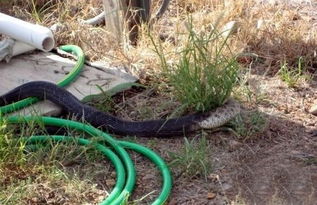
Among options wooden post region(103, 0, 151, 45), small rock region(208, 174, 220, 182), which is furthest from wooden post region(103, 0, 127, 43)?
small rock region(208, 174, 220, 182)

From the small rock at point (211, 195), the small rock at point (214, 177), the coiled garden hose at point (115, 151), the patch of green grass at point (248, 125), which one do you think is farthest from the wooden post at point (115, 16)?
the small rock at point (211, 195)

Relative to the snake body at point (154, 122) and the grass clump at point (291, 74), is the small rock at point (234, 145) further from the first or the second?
the grass clump at point (291, 74)

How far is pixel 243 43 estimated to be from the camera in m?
4.32

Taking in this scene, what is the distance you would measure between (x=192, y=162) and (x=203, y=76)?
0.55 m

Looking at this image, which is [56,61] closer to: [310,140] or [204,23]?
[204,23]

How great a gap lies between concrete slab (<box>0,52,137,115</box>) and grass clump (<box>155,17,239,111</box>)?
55 cm

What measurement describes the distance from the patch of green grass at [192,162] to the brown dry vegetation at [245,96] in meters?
0.02

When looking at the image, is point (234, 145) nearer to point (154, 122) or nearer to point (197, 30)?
point (154, 122)

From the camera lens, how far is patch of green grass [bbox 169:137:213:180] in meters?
3.05

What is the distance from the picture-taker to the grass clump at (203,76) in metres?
3.40

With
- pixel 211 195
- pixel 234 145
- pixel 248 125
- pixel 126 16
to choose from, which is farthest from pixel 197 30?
pixel 211 195

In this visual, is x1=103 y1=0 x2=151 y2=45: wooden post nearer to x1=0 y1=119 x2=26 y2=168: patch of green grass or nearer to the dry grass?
the dry grass

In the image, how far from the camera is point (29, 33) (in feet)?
13.0

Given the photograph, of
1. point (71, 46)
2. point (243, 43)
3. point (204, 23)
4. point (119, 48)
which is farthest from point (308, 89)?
point (71, 46)
